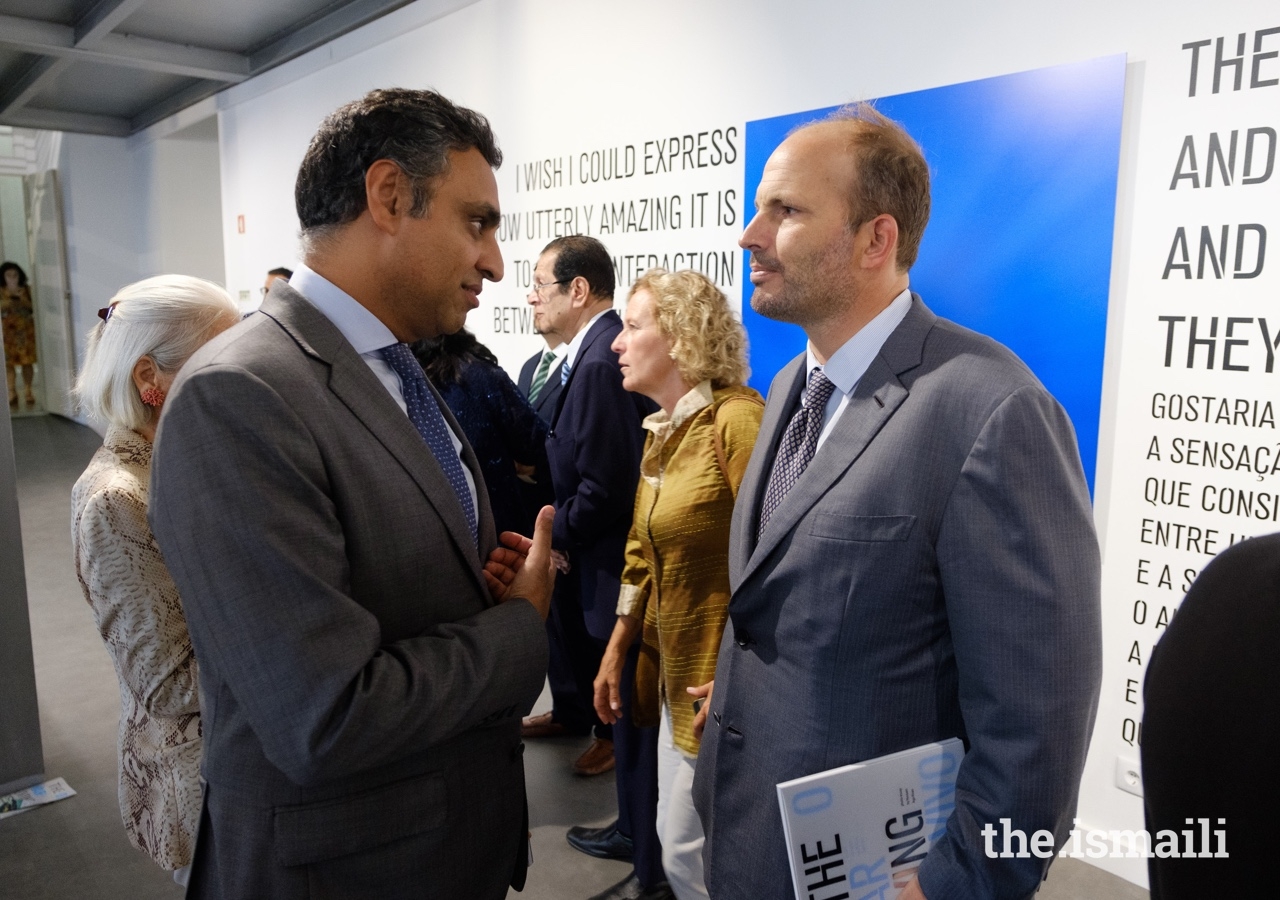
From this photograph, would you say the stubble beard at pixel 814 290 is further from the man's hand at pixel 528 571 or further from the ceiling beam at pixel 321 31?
the ceiling beam at pixel 321 31

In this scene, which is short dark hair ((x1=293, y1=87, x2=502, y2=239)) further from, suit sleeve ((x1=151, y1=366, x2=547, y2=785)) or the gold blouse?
the gold blouse

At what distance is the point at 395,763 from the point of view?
1.12m

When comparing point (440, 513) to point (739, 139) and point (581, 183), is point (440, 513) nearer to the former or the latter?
point (739, 139)

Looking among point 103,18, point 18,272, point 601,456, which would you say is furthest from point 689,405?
point 18,272

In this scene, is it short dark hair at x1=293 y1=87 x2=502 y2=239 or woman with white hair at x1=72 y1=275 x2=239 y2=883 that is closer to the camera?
short dark hair at x1=293 y1=87 x2=502 y2=239

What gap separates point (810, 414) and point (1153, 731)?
2.93 feet

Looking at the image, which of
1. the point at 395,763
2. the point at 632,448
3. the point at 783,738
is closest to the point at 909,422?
the point at 783,738

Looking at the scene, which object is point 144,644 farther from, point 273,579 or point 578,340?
point 578,340

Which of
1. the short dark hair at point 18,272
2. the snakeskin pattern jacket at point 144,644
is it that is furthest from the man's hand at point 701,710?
the short dark hair at point 18,272

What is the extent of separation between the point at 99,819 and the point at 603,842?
1.79m

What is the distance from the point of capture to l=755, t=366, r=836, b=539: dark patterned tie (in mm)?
1370

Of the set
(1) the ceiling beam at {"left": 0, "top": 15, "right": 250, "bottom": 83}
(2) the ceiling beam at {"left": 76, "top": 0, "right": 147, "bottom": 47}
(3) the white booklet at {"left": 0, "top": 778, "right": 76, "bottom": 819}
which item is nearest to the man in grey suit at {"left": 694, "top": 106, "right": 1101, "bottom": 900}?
(3) the white booklet at {"left": 0, "top": 778, "right": 76, "bottom": 819}

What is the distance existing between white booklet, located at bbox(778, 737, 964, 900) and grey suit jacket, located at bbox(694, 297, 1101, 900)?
0.13 feet

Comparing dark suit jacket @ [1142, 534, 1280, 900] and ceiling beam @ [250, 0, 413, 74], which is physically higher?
ceiling beam @ [250, 0, 413, 74]
